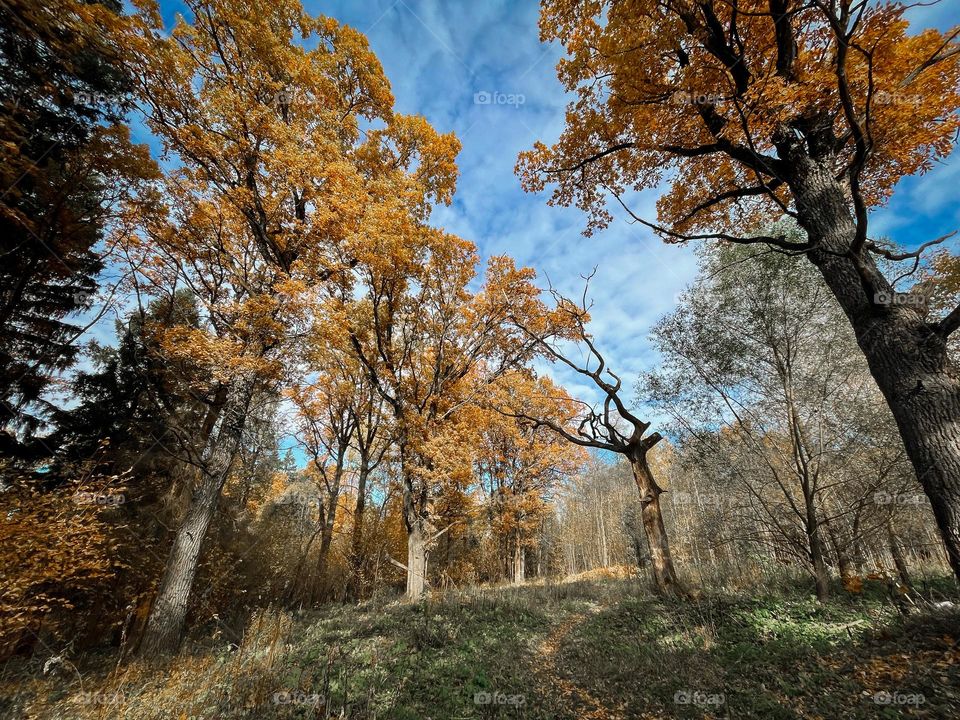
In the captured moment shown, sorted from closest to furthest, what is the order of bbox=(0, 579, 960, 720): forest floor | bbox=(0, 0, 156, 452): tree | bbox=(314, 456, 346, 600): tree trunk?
1. bbox=(0, 579, 960, 720): forest floor
2. bbox=(0, 0, 156, 452): tree
3. bbox=(314, 456, 346, 600): tree trunk

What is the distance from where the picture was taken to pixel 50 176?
5.63m

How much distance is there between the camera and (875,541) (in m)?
8.64

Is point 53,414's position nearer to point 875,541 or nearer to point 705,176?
point 705,176

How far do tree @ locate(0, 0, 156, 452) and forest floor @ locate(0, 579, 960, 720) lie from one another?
17.6 feet

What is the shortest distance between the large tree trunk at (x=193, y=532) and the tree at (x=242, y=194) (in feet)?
0.07

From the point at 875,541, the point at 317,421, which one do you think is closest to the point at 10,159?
the point at 317,421

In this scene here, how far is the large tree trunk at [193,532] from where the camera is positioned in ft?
20.6

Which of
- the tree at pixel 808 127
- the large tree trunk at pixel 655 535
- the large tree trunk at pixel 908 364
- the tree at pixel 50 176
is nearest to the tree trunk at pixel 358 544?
the tree at pixel 50 176

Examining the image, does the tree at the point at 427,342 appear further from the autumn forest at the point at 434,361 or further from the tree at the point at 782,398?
the tree at the point at 782,398

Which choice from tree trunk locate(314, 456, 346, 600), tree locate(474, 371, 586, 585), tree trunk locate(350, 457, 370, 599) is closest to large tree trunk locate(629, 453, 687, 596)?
tree locate(474, 371, 586, 585)

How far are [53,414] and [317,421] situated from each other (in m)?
8.17

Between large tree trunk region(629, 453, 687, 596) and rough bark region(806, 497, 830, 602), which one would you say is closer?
rough bark region(806, 497, 830, 602)

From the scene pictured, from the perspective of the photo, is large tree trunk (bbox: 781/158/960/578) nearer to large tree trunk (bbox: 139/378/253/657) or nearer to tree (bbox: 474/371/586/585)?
large tree trunk (bbox: 139/378/253/657)

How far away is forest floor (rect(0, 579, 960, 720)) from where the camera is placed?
11.6 feet
